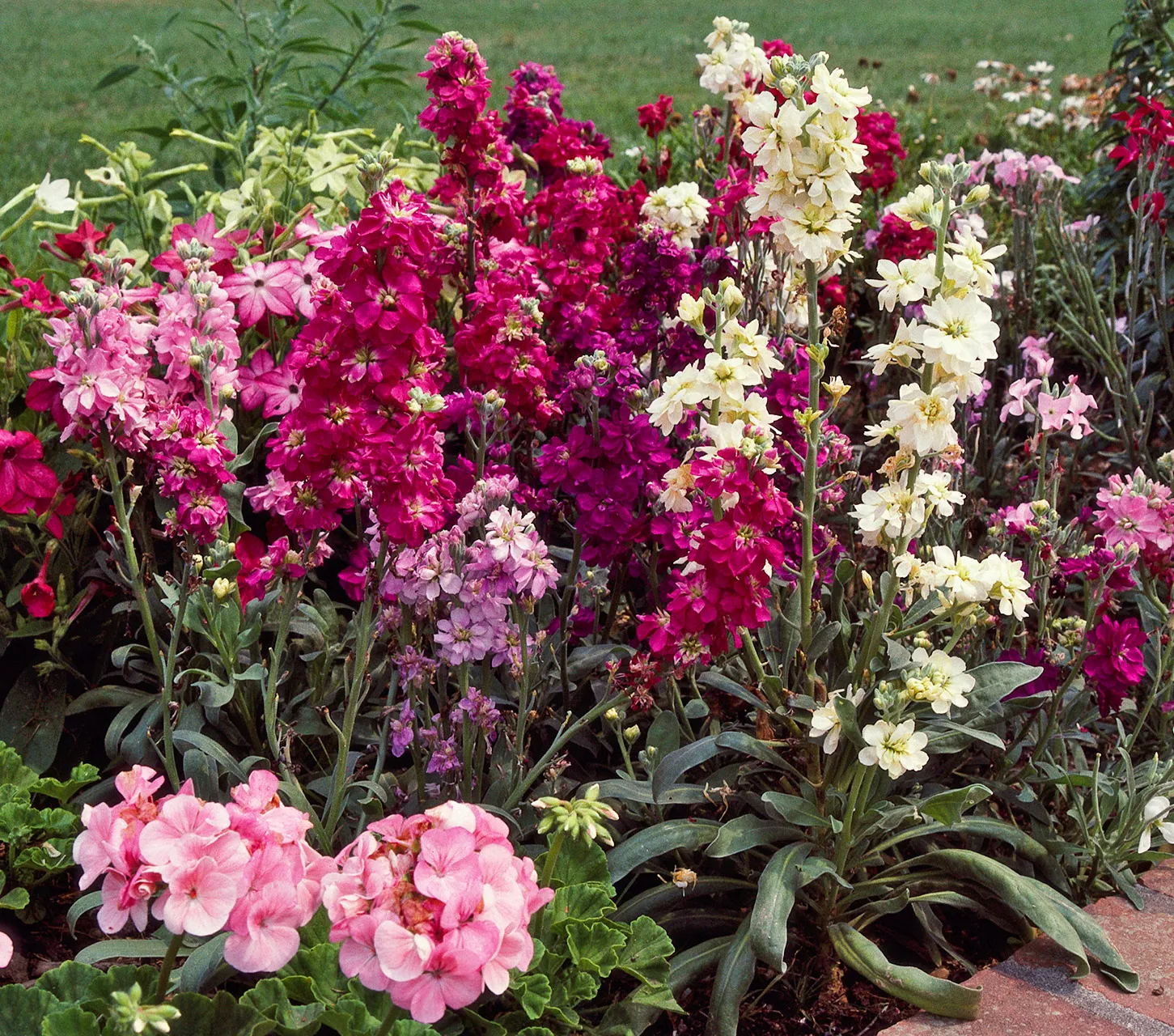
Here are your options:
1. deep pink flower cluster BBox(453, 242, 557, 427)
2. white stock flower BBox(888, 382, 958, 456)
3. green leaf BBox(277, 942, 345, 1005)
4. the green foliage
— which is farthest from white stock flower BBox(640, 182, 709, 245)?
green leaf BBox(277, 942, 345, 1005)

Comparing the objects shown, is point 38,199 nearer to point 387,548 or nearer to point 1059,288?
point 387,548

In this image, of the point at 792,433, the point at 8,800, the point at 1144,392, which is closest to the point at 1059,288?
the point at 1144,392

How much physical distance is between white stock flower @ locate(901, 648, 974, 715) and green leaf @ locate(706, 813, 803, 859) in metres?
0.34

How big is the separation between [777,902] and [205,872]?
0.91m

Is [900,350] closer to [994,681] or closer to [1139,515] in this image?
[994,681]

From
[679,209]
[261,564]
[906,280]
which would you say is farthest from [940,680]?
[679,209]

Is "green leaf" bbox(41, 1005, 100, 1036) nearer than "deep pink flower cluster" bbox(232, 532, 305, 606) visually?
Yes

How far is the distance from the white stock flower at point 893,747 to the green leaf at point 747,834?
26 cm

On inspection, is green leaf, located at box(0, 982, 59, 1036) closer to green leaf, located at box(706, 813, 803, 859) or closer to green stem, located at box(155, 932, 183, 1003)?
green stem, located at box(155, 932, 183, 1003)

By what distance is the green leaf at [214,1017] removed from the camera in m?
1.53

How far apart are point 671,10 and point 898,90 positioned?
23.1ft

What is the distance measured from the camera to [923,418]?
1.88m

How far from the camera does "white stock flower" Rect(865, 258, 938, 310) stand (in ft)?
6.11

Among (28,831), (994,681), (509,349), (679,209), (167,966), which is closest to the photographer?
(167,966)
